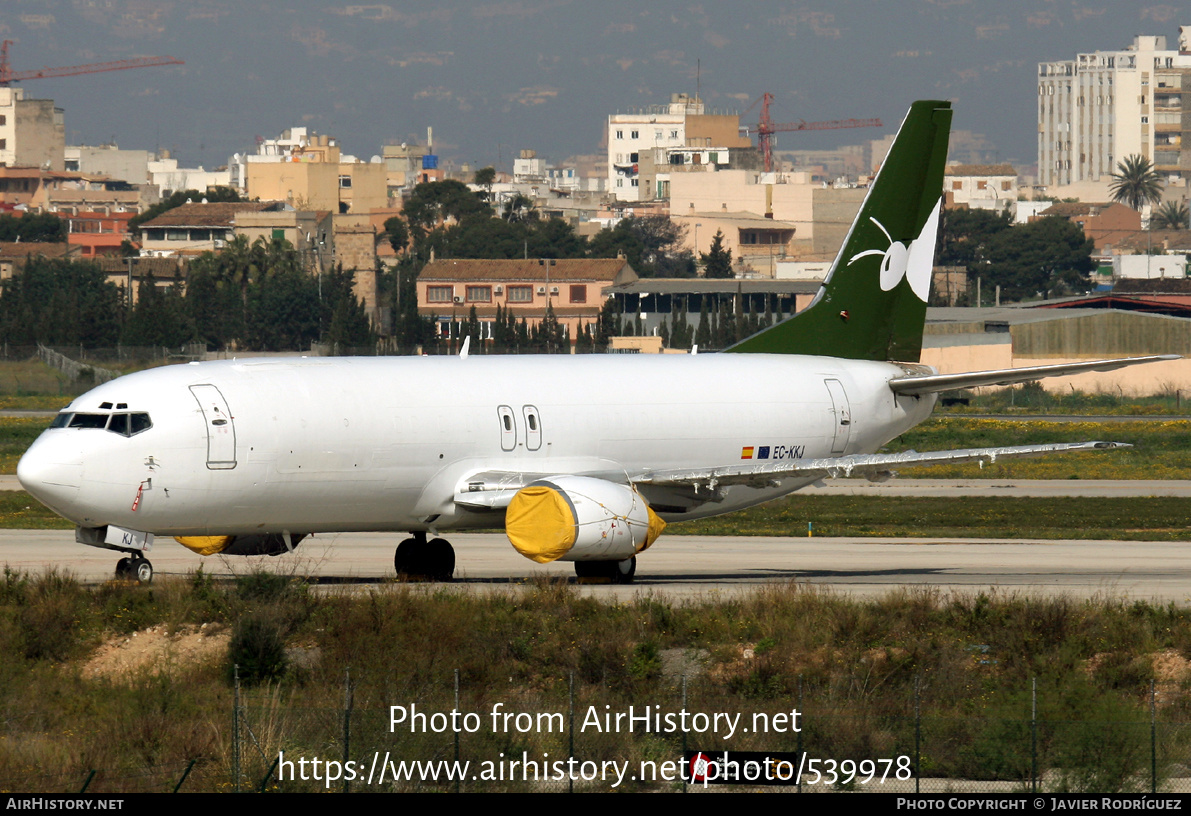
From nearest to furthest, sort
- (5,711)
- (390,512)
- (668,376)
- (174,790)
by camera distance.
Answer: (174,790), (5,711), (390,512), (668,376)

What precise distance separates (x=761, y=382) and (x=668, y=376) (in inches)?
93.2

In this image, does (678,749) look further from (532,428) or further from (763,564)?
(763,564)

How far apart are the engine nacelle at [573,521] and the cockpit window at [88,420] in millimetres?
7719

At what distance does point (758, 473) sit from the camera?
3456cm

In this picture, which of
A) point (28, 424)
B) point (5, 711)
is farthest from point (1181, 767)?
point (28, 424)

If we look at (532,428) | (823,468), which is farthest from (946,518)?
(532,428)

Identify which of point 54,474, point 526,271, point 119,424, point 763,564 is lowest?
point 763,564

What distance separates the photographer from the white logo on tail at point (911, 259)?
41469 millimetres

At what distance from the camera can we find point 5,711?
76.5ft

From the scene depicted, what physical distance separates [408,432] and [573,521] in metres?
3.70

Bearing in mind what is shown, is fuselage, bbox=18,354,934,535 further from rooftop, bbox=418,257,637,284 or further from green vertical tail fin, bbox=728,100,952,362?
rooftop, bbox=418,257,637,284

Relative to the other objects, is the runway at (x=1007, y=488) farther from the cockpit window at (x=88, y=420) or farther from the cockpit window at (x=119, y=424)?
the cockpit window at (x=119, y=424)

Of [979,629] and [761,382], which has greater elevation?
[761,382]
